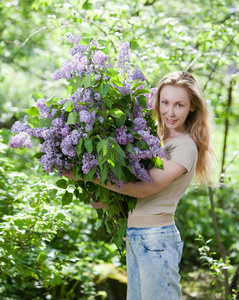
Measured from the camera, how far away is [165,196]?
81.1 inches

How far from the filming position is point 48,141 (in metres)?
1.78

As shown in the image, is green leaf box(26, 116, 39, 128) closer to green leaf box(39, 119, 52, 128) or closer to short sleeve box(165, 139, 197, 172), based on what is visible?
green leaf box(39, 119, 52, 128)

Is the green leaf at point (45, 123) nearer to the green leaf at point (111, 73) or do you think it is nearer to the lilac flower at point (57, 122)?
the lilac flower at point (57, 122)

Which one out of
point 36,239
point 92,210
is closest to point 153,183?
point 36,239

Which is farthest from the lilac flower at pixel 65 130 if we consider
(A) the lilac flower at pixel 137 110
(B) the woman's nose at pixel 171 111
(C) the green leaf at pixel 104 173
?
(B) the woman's nose at pixel 171 111

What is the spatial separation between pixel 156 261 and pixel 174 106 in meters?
0.76

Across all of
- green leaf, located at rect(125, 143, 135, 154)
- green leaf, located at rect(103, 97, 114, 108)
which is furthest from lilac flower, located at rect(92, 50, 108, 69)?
green leaf, located at rect(125, 143, 135, 154)

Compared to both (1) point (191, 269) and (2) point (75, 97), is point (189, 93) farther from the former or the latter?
(1) point (191, 269)

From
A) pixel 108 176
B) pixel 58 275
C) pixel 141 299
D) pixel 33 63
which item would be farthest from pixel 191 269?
pixel 33 63

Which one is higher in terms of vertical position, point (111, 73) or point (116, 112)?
point (111, 73)

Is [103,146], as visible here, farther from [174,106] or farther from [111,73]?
[174,106]

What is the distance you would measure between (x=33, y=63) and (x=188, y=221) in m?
4.81

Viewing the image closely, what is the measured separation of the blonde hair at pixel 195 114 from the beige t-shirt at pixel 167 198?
144mm

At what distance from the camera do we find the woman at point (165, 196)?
1.98 m
